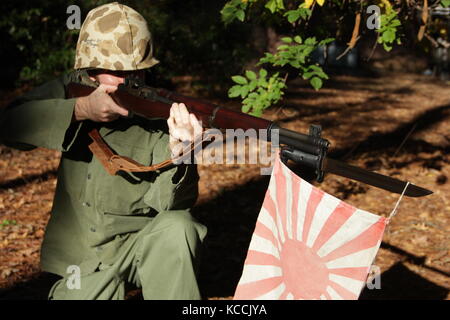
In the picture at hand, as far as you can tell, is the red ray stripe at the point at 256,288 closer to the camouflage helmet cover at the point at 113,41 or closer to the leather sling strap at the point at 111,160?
the leather sling strap at the point at 111,160

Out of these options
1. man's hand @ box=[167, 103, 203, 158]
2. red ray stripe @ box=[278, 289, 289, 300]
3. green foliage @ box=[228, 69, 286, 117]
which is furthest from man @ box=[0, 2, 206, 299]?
green foliage @ box=[228, 69, 286, 117]

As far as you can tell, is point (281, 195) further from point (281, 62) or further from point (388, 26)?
point (388, 26)

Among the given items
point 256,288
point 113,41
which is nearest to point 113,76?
point 113,41

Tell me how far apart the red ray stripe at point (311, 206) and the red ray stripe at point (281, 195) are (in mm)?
142

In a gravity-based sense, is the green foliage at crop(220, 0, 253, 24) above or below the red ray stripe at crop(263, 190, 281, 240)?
above

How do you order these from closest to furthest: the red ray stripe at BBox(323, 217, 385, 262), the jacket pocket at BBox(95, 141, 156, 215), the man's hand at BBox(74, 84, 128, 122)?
the red ray stripe at BBox(323, 217, 385, 262), the man's hand at BBox(74, 84, 128, 122), the jacket pocket at BBox(95, 141, 156, 215)

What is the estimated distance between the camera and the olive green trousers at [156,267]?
2900 millimetres

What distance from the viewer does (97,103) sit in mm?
3070

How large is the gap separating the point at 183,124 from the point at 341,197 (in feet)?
12.7

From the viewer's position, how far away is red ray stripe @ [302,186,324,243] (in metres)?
2.52

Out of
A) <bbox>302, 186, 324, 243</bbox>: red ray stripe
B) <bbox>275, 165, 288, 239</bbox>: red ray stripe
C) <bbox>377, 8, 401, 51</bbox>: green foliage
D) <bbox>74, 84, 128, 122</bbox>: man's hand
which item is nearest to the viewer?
<bbox>302, 186, 324, 243</bbox>: red ray stripe

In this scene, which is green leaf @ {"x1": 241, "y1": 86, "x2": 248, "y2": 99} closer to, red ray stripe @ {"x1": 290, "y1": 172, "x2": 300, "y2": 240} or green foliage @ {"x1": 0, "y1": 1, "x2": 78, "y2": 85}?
red ray stripe @ {"x1": 290, "y1": 172, "x2": 300, "y2": 240}

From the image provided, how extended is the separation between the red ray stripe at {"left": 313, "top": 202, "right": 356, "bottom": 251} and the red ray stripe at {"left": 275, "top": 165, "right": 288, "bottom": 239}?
20 cm
